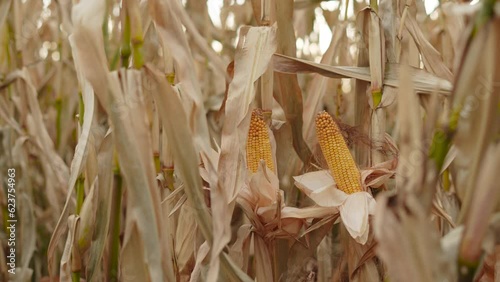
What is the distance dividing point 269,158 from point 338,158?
134 millimetres

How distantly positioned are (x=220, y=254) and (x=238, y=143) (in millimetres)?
205

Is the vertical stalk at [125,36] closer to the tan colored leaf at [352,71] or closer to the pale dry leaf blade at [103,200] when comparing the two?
the pale dry leaf blade at [103,200]

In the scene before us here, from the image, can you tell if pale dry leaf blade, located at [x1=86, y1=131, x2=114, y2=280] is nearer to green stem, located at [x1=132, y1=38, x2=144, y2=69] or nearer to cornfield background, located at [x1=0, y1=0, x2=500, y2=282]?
cornfield background, located at [x1=0, y1=0, x2=500, y2=282]

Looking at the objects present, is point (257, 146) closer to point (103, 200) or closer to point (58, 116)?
point (103, 200)

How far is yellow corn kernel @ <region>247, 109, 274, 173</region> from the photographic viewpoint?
3.59 ft

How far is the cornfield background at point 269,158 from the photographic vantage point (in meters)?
0.52

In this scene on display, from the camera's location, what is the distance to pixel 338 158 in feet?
3.49

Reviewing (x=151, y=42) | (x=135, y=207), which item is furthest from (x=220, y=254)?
(x=151, y=42)

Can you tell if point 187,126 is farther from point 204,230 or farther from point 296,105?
point 296,105

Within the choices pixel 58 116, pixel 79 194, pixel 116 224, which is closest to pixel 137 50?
pixel 116 224

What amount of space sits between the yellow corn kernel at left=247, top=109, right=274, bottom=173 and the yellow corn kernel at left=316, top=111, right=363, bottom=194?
0.11m

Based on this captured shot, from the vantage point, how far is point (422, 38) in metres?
1.30

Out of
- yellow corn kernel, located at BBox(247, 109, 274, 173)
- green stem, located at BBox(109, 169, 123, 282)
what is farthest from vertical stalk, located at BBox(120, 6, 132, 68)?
yellow corn kernel, located at BBox(247, 109, 274, 173)

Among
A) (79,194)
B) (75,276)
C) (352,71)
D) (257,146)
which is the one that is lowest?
(75,276)
